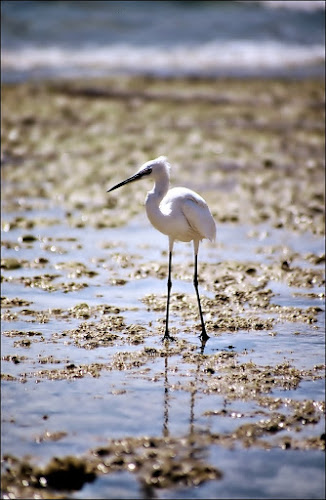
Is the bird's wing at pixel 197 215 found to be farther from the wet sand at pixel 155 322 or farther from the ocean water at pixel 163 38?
the ocean water at pixel 163 38

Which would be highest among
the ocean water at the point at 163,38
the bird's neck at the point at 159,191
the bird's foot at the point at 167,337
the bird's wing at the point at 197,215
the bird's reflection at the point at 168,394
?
the ocean water at the point at 163,38

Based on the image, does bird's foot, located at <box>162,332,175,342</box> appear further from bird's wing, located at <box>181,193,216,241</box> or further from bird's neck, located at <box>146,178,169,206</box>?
bird's neck, located at <box>146,178,169,206</box>

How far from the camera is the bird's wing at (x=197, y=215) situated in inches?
222

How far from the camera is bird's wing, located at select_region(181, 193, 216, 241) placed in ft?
18.5

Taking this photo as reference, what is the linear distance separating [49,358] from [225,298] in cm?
185

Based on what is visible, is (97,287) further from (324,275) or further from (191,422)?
(191,422)

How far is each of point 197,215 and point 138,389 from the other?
1.61 meters

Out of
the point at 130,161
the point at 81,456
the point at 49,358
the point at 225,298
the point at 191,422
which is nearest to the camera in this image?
the point at 81,456

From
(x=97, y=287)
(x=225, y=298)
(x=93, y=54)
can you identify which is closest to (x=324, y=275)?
(x=225, y=298)

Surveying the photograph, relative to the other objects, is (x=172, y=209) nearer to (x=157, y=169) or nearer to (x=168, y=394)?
(x=157, y=169)

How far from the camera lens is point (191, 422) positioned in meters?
4.09

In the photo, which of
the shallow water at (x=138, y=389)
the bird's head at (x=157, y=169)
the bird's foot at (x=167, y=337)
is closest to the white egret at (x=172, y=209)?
the bird's head at (x=157, y=169)

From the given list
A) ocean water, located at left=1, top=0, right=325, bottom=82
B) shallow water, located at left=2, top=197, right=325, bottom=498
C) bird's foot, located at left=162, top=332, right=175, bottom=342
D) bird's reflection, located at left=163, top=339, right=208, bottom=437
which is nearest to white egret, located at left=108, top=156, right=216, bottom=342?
bird's foot, located at left=162, top=332, right=175, bottom=342

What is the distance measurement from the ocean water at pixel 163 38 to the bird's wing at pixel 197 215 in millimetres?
12374
